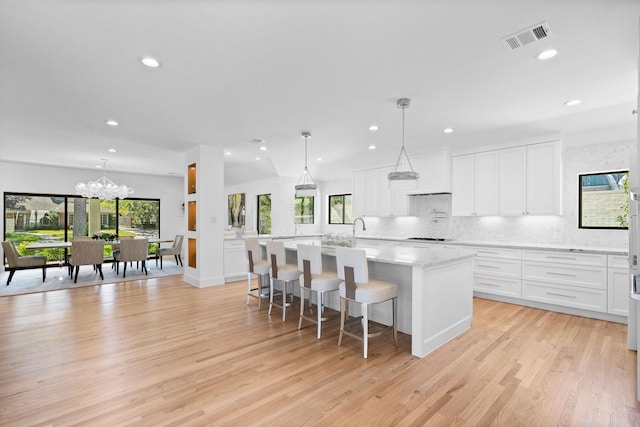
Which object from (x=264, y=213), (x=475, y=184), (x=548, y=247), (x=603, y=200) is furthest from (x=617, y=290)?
(x=264, y=213)

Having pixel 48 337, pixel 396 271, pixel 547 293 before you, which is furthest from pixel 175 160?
pixel 547 293

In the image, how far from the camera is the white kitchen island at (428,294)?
290cm

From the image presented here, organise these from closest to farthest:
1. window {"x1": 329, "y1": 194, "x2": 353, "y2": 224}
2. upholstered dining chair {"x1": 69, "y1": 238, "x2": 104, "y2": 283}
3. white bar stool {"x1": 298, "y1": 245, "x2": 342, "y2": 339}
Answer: white bar stool {"x1": 298, "y1": 245, "x2": 342, "y2": 339}, upholstered dining chair {"x1": 69, "y1": 238, "x2": 104, "y2": 283}, window {"x1": 329, "y1": 194, "x2": 353, "y2": 224}

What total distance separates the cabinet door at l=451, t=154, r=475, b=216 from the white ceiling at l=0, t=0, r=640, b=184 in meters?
0.44

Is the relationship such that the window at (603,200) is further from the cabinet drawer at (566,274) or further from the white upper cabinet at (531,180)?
the cabinet drawer at (566,274)

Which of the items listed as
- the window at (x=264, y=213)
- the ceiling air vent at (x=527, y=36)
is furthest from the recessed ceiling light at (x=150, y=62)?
the window at (x=264, y=213)

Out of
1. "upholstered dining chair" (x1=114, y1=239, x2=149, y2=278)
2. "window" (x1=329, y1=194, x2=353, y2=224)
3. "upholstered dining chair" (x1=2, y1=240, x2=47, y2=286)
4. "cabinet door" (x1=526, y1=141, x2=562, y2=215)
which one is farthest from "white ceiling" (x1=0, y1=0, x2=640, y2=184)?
"window" (x1=329, y1=194, x2=353, y2=224)

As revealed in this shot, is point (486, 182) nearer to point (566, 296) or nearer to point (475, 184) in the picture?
point (475, 184)

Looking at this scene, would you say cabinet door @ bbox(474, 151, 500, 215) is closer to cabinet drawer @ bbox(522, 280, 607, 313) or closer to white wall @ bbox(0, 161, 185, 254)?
cabinet drawer @ bbox(522, 280, 607, 313)

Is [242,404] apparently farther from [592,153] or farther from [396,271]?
[592,153]

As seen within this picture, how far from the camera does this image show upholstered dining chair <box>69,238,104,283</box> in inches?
242

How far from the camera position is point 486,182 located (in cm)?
529

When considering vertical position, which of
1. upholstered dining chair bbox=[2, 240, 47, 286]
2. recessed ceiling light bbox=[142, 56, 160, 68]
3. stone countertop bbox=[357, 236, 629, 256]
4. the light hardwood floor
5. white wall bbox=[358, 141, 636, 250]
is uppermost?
recessed ceiling light bbox=[142, 56, 160, 68]

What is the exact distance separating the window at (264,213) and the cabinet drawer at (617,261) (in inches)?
291
